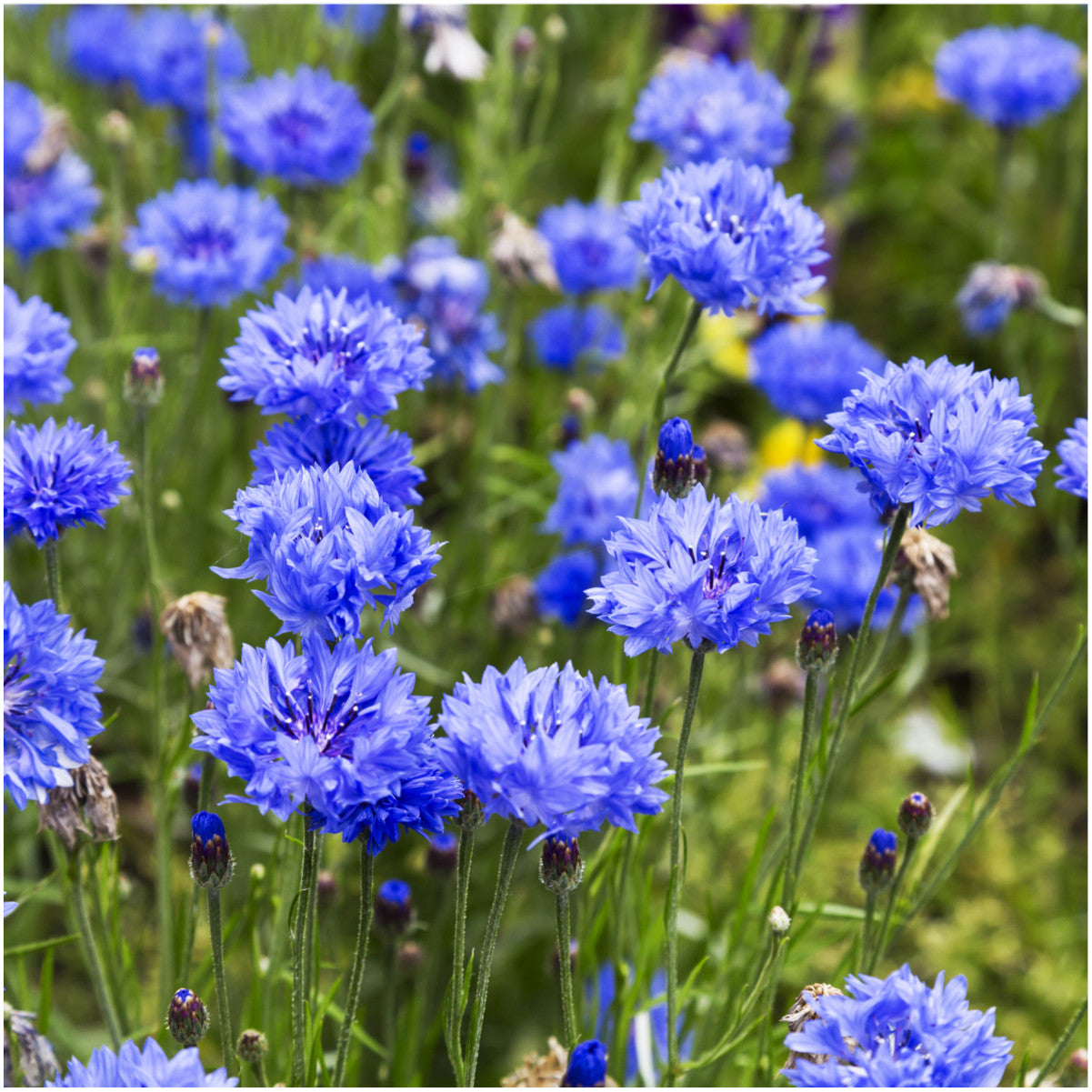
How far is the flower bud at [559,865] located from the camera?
0.94m

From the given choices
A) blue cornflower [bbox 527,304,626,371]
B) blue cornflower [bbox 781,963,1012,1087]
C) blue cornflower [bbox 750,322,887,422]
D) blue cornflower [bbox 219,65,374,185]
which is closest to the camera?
blue cornflower [bbox 781,963,1012,1087]

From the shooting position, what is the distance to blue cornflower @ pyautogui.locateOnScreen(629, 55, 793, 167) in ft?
5.69

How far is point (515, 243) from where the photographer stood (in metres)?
1.89

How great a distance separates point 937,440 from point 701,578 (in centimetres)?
23

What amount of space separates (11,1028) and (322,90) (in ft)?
4.64

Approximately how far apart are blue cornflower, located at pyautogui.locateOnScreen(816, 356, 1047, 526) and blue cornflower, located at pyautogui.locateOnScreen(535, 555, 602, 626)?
2.49 feet

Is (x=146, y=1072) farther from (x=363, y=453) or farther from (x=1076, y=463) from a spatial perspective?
(x=1076, y=463)

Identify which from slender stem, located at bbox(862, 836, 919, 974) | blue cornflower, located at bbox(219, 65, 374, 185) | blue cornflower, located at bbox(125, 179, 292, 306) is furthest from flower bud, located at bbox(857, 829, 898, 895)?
blue cornflower, located at bbox(219, 65, 374, 185)

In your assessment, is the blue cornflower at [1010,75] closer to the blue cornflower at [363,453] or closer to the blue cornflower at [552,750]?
the blue cornflower at [363,453]

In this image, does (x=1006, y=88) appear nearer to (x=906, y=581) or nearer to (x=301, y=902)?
(x=906, y=581)

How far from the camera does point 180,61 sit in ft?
7.36

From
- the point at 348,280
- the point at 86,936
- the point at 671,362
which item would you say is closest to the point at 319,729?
the point at 86,936

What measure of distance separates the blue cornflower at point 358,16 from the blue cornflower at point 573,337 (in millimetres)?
630

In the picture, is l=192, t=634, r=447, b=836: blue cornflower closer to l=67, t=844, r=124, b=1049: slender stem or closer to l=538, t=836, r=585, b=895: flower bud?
l=538, t=836, r=585, b=895: flower bud
